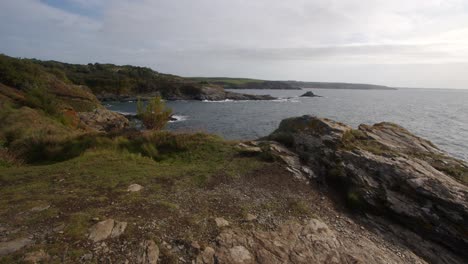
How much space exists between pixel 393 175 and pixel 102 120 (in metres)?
39.2

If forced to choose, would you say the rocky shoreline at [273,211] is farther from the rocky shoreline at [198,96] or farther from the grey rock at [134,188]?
the rocky shoreline at [198,96]

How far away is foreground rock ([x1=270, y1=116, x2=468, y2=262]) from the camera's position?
324 inches

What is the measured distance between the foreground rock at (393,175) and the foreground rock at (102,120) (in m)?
30.0

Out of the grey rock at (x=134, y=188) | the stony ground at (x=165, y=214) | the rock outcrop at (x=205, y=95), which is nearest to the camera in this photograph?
the stony ground at (x=165, y=214)

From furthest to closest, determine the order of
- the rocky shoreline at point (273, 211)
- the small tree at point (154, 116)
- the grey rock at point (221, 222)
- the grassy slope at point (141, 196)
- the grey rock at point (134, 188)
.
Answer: the small tree at point (154, 116)
the grey rock at point (134, 188)
the grey rock at point (221, 222)
the grassy slope at point (141, 196)
the rocky shoreline at point (273, 211)

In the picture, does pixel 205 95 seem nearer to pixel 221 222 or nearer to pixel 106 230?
pixel 221 222

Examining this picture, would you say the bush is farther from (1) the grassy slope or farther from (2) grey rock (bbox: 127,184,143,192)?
(2) grey rock (bbox: 127,184,143,192)

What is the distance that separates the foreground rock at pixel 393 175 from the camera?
8.23m

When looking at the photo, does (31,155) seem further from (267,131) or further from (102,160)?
(267,131)

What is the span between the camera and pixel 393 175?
32.3 ft

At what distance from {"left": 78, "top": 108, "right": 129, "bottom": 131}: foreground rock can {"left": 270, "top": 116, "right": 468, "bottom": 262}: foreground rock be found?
98.5 ft

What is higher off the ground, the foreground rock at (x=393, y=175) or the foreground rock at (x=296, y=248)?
the foreground rock at (x=393, y=175)

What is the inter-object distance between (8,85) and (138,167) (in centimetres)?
3560

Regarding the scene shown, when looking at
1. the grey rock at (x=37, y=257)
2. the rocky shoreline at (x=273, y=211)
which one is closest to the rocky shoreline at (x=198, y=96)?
the rocky shoreline at (x=273, y=211)
